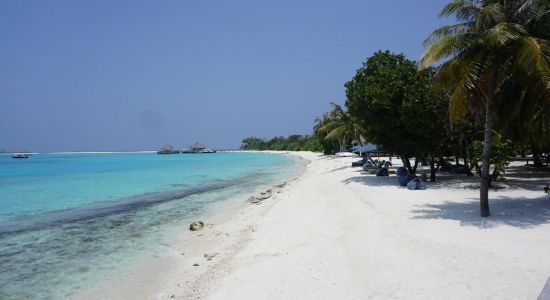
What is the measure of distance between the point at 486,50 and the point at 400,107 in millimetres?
8596

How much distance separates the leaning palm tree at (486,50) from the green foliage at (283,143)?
264 feet

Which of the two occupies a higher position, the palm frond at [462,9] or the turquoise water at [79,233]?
the palm frond at [462,9]

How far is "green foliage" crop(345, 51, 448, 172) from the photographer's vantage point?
1759cm

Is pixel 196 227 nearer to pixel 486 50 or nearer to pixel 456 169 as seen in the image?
pixel 486 50

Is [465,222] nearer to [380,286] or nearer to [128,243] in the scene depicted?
[380,286]

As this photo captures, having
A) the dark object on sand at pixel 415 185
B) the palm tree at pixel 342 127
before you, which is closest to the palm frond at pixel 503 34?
the dark object on sand at pixel 415 185

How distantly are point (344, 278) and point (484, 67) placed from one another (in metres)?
6.85

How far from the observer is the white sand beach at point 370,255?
6.31 metres

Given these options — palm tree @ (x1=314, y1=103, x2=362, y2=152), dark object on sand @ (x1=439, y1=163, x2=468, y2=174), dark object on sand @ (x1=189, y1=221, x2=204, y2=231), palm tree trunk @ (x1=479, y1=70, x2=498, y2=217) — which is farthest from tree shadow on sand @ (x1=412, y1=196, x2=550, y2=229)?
palm tree @ (x1=314, y1=103, x2=362, y2=152)

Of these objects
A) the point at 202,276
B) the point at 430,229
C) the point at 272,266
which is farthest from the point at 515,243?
the point at 202,276

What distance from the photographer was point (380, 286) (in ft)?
20.8

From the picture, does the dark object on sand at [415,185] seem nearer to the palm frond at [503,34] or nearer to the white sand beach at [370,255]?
the white sand beach at [370,255]

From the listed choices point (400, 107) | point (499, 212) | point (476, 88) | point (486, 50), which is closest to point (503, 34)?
point (486, 50)

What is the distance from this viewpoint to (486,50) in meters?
10.1
